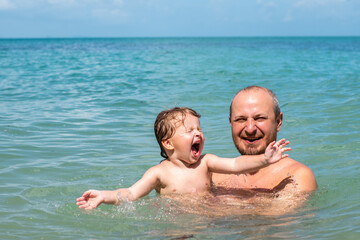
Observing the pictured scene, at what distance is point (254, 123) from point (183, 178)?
2.58 ft

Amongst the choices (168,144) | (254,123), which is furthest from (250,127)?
(168,144)

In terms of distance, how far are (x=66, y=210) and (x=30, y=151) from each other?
2602mm

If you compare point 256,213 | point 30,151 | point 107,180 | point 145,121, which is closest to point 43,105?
point 145,121

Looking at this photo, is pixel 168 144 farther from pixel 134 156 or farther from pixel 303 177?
pixel 134 156


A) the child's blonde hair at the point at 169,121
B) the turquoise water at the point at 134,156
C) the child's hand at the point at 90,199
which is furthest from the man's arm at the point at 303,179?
the child's hand at the point at 90,199

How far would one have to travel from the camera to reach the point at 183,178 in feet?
13.5

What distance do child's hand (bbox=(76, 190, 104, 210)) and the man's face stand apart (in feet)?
4.25

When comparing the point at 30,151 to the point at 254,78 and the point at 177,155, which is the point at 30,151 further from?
the point at 254,78

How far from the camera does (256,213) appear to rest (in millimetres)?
3670

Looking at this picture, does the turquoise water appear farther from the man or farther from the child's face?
the child's face

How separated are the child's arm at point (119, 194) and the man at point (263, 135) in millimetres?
818

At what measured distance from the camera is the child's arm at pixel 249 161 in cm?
348

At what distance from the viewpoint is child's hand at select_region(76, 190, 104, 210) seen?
3607 millimetres

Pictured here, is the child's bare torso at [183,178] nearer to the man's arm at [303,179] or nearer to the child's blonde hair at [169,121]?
the child's blonde hair at [169,121]
